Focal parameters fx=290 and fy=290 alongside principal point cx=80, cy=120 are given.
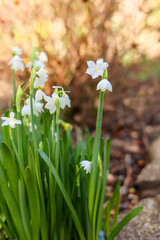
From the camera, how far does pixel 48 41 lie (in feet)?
10.5

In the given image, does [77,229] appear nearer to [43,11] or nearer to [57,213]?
[57,213]

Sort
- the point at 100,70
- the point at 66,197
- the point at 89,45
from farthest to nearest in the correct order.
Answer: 1. the point at 89,45
2. the point at 66,197
3. the point at 100,70

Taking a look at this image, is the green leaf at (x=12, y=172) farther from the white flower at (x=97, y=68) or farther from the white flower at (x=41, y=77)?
the white flower at (x=97, y=68)

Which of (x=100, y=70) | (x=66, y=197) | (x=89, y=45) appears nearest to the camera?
(x=100, y=70)

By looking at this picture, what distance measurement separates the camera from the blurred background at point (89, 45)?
10.2ft

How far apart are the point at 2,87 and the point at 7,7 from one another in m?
1.13

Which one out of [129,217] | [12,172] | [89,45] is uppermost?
[89,45]

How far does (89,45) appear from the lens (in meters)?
3.21

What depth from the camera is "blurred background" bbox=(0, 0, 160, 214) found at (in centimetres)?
310

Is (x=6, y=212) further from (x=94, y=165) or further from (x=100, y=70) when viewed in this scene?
(x=100, y=70)

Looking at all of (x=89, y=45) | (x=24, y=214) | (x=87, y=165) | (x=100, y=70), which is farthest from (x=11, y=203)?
(x=89, y=45)

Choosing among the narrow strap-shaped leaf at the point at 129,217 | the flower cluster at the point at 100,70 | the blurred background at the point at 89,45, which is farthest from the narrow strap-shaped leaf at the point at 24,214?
the blurred background at the point at 89,45

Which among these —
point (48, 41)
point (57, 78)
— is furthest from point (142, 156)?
point (48, 41)

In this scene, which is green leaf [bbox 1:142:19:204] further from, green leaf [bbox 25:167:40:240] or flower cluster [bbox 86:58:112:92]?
flower cluster [bbox 86:58:112:92]
